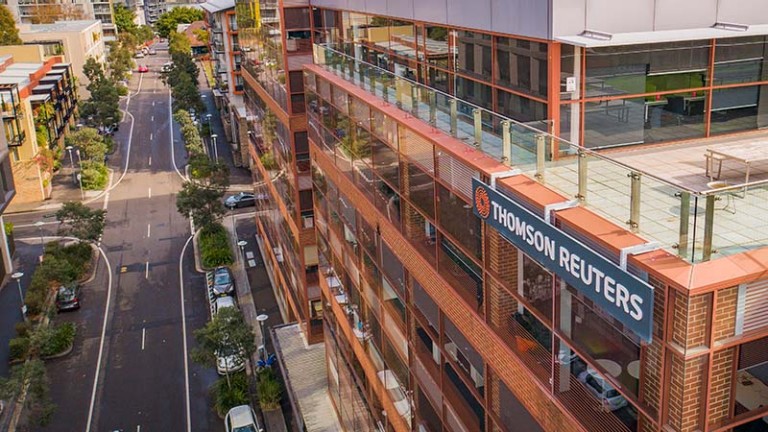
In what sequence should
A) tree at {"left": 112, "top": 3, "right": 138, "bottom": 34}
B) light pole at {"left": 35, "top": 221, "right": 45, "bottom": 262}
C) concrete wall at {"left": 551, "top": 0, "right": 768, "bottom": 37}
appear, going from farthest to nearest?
tree at {"left": 112, "top": 3, "right": 138, "bottom": 34} < light pole at {"left": 35, "top": 221, "right": 45, "bottom": 262} < concrete wall at {"left": 551, "top": 0, "right": 768, "bottom": 37}

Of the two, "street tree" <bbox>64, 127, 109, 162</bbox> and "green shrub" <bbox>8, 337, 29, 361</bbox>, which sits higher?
"street tree" <bbox>64, 127, 109, 162</bbox>

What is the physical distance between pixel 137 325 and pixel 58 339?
170 inches

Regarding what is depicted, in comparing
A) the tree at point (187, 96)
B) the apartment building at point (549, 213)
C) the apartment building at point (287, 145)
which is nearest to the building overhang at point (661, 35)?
the apartment building at point (549, 213)

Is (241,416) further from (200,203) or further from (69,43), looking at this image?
(69,43)

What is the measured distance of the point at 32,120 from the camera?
211ft

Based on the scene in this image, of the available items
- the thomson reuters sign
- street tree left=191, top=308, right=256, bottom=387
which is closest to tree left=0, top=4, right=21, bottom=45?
street tree left=191, top=308, right=256, bottom=387

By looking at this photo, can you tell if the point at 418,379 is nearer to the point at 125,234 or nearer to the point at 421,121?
the point at 421,121

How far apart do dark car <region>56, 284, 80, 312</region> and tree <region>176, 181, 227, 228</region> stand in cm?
1003

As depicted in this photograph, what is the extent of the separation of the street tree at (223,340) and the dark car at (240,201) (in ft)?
89.9

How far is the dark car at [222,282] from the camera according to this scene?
4497 cm

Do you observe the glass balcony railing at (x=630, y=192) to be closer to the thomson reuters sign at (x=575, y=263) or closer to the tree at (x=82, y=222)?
→ the thomson reuters sign at (x=575, y=263)

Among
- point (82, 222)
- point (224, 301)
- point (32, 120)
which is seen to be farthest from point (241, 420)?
point (32, 120)

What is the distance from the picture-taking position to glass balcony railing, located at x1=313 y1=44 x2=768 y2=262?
8945 millimetres

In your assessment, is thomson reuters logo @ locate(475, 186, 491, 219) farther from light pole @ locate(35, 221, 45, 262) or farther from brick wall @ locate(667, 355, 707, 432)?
light pole @ locate(35, 221, 45, 262)
